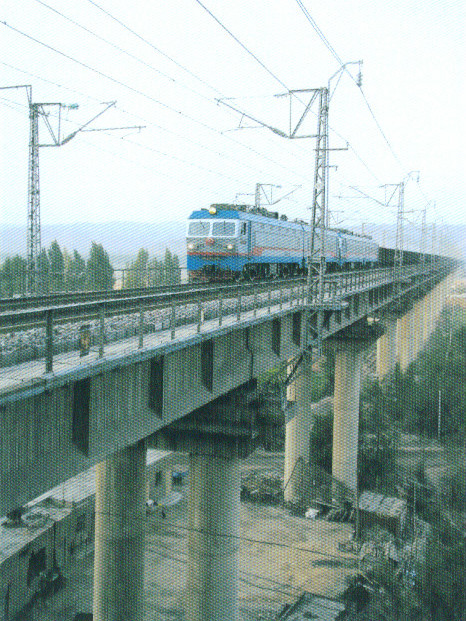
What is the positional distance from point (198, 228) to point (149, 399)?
1700 cm

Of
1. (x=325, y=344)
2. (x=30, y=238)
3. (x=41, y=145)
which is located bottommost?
(x=325, y=344)

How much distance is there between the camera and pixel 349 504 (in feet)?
107

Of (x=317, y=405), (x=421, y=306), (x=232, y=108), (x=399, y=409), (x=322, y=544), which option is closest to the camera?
(x=232, y=108)

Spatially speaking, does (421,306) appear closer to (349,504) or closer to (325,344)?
(325,344)

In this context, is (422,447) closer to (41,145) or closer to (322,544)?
(322,544)

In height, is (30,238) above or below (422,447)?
above

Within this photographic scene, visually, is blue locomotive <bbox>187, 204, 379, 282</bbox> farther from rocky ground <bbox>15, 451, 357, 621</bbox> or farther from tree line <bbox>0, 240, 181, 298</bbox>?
rocky ground <bbox>15, 451, 357, 621</bbox>

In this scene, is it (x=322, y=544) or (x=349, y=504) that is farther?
(x=349, y=504)

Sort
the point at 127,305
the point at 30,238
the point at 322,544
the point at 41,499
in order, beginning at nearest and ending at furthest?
the point at 127,305 → the point at 30,238 → the point at 41,499 → the point at 322,544

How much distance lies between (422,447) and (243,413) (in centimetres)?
2780

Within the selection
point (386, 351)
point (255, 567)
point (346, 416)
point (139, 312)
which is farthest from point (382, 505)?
point (386, 351)

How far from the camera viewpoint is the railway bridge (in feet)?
24.4

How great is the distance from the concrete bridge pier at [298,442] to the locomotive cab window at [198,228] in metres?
10.6

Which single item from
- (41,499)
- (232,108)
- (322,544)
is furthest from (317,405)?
(232,108)
